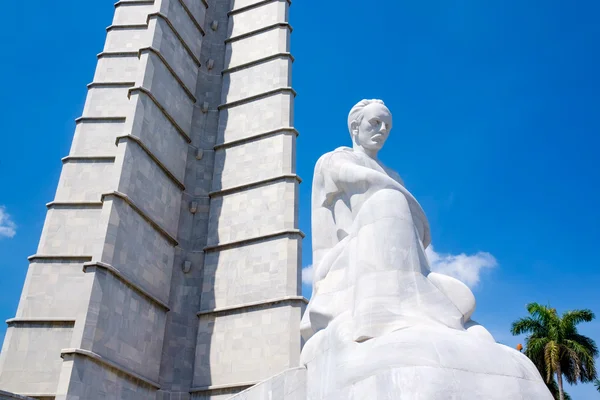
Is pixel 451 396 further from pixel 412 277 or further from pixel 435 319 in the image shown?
pixel 412 277

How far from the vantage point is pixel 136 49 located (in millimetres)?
14297

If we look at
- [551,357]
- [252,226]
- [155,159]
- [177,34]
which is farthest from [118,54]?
[551,357]

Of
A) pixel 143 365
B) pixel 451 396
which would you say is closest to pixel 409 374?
pixel 451 396

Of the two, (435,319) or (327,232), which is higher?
(327,232)

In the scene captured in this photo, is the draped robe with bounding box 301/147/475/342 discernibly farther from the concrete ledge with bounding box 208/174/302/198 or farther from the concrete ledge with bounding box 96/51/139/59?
the concrete ledge with bounding box 96/51/139/59

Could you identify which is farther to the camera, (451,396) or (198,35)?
→ (198,35)

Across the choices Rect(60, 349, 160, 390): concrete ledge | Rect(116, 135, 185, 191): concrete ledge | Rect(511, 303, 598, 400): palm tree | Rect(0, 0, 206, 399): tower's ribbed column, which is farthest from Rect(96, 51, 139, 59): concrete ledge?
Rect(511, 303, 598, 400): palm tree

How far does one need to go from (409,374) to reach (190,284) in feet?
31.3

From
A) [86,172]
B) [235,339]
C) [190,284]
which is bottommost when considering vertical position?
[235,339]

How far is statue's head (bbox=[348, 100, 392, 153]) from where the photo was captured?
396cm

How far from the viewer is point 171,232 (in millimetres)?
11516

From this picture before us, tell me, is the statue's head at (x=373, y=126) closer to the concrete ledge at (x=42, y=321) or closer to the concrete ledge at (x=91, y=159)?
the concrete ledge at (x=42, y=321)

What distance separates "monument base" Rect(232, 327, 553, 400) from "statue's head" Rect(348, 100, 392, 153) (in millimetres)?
1708

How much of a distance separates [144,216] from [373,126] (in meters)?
7.28
